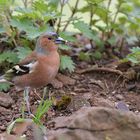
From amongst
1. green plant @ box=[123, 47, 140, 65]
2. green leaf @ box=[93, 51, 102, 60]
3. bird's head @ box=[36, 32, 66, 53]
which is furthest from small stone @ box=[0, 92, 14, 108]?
green leaf @ box=[93, 51, 102, 60]

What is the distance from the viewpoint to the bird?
5.09 meters

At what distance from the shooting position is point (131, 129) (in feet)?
13.1

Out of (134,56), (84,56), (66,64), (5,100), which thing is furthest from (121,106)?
(84,56)

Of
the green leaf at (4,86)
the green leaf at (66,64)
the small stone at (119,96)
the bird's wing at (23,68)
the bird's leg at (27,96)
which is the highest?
the bird's wing at (23,68)

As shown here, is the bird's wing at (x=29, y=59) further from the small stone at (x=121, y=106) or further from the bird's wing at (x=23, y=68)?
the small stone at (x=121, y=106)

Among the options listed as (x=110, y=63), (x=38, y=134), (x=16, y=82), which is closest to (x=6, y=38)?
(x=16, y=82)

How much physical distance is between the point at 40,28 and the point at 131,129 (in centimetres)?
181

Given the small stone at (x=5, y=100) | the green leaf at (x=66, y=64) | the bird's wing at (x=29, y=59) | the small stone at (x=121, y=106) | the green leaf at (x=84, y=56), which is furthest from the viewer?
the green leaf at (x=84, y=56)

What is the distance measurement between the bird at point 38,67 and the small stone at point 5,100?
0.15 metres

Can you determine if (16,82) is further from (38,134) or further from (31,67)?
(38,134)

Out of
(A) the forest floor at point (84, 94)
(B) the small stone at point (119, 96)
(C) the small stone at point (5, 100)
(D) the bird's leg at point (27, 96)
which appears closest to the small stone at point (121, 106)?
(A) the forest floor at point (84, 94)

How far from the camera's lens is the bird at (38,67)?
5.09 metres

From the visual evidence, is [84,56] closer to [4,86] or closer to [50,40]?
[50,40]

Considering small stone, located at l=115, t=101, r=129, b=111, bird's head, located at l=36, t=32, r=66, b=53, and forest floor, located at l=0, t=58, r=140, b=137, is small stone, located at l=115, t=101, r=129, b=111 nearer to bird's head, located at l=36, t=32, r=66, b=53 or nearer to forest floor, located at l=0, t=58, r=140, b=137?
forest floor, located at l=0, t=58, r=140, b=137
